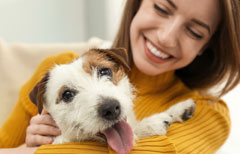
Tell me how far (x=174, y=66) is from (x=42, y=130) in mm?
800

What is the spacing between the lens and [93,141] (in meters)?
0.95

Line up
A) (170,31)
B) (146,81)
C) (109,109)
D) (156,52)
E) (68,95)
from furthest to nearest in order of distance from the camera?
1. (146,81)
2. (156,52)
3. (170,31)
4. (68,95)
5. (109,109)

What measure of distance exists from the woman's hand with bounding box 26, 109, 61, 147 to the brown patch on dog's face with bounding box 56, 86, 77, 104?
0.51ft

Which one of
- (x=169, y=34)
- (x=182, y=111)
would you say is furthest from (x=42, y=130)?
(x=169, y=34)

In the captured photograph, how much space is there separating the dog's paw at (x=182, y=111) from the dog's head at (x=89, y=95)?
0.24 metres

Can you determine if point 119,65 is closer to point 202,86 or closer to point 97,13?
point 202,86

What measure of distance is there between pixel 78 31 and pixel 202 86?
227 cm

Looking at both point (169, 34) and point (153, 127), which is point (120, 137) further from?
point (169, 34)

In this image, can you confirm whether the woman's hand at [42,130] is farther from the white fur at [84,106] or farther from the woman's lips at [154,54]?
the woman's lips at [154,54]

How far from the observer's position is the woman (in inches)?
42.7

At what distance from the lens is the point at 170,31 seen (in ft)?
4.04

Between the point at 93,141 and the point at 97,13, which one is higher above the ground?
the point at 93,141

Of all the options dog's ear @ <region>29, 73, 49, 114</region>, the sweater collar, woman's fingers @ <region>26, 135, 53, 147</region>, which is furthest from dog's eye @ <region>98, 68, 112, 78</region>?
the sweater collar

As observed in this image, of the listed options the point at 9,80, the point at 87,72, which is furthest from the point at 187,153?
the point at 9,80
